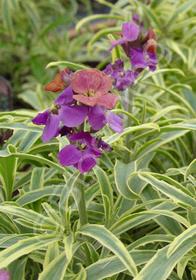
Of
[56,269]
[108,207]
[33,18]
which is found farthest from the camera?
[33,18]

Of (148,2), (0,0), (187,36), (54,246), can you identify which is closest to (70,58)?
(0,0)

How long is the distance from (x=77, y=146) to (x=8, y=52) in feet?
6.58

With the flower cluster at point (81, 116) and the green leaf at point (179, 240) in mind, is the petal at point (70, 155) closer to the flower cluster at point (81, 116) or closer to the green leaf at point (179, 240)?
the flower cluster at point (81, 116)

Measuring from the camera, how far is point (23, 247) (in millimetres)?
665

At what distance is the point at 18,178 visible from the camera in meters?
1.08

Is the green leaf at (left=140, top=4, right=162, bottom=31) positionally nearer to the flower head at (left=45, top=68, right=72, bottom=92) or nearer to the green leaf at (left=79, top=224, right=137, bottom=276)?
the flower head at (left=45, top=68, right=72, bottom=92)

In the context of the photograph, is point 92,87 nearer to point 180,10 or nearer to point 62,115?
point 62,115

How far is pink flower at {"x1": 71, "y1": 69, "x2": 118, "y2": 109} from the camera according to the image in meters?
0.59

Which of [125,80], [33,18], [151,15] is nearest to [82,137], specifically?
[125,80]

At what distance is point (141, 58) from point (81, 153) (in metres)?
0.40

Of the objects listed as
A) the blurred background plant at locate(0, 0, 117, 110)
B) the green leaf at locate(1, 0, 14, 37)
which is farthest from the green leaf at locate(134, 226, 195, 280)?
the green leaf at locate(1, 0, 14, 37)

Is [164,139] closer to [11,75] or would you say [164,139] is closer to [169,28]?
[169,28]

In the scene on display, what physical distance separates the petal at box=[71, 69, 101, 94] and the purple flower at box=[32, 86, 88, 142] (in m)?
0.02

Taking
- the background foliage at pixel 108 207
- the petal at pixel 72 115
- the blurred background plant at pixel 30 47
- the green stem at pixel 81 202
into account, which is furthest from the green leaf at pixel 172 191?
the blurred background plant at pixel 30 47
